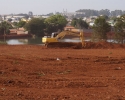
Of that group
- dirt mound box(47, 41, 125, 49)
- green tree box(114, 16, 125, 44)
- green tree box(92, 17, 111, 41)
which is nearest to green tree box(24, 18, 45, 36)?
green tree box(92, 17, 111, 41)

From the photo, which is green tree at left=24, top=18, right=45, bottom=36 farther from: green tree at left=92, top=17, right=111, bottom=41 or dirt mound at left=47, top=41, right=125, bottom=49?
dirt mound at left=47, top=41, right=125, bottom=49

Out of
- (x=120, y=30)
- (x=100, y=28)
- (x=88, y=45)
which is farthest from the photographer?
(x=100, y=28)

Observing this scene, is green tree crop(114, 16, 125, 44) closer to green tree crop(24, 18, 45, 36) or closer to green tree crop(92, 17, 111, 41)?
green tree crop(92, 17, 111, 41)

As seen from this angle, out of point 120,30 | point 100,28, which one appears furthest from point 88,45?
point 100,28

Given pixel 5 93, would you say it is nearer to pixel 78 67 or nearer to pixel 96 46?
pixel 78 67

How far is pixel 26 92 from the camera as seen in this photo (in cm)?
779

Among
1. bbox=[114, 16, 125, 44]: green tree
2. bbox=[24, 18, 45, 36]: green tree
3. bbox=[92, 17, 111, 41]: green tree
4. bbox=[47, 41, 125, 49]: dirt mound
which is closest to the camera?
bbox=[47, 41, 125, 49]: dirt mound

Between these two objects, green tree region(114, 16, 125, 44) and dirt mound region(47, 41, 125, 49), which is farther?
green tree region(114, 16, 125, 44)

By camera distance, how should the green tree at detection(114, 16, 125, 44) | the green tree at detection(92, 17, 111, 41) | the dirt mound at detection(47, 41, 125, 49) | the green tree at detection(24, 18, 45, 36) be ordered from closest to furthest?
1. the dirt mound at detection(47, 41, 125, 49)
2. the green tree at detection(114, 16, 125, 44)
3. the green tree at detection(92, 17, 111, 41)
4. the green tree at detection(24, 18, 45, 36)

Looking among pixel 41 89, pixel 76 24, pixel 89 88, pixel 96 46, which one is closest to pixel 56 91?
pixel 41 89

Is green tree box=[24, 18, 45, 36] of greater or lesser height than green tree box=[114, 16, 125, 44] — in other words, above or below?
below

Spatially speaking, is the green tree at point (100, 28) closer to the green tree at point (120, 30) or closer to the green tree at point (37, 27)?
the green tree at point (120, 30)

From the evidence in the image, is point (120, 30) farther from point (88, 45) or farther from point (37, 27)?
point (37, 27)

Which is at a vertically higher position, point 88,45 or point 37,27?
point 88,45
